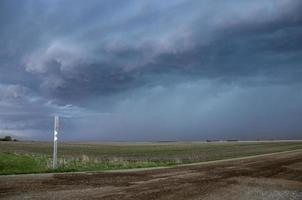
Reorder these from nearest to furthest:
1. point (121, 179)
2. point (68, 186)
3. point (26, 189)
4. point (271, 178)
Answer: point (26, 189) → point (68, 186) → point (121, 179) → point (271, 178)

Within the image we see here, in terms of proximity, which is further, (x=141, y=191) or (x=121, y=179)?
(x=121, y=179)

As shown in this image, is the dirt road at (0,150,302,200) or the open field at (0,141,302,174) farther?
the open field at (0,141,302,174)

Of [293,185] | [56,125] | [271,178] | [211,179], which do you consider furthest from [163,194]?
[56,125]

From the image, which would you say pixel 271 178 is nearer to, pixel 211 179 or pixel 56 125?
pixel 211 179

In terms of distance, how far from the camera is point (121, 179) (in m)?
18.0

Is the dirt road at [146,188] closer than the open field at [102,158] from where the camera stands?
Yes

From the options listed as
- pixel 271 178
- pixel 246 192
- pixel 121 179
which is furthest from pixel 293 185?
pixel 121 179

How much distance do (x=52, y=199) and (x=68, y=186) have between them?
10.0 feet

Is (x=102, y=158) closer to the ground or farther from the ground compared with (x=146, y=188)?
farther from the ground

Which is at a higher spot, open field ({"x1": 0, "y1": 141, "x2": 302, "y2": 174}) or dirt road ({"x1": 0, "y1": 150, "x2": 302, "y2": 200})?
open field ({"x1": 0, "y1": 141, "x2": 302, "y2": 174})

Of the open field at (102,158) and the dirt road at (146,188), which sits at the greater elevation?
the open field at (102,158)

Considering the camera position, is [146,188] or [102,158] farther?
[102,158]

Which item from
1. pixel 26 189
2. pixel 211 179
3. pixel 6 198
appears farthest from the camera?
pixel 211 179

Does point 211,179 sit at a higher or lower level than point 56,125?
lower
